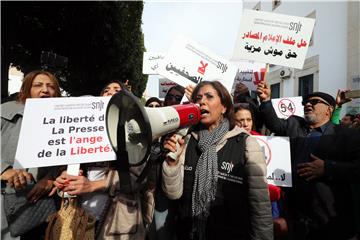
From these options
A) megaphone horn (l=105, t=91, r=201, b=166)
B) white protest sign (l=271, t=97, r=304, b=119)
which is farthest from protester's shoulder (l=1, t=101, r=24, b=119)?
white protest sign (l=271, t=97, r=304, b=119)

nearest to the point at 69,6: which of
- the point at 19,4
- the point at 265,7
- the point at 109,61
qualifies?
the point at 19,4

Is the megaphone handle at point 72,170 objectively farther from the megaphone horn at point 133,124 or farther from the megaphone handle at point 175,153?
the megaphone handle at point 175,153

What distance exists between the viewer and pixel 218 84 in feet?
7.54

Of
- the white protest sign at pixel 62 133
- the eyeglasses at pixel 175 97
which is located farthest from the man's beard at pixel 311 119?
the white protest sign at pixel 62 133

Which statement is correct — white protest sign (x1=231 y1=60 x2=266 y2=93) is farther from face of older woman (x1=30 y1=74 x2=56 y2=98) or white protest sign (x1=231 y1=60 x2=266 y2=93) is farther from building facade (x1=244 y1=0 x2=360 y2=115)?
building facade (x1=244 y1=0 x2=360 y2=115)

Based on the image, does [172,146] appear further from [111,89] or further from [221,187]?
[111,89]

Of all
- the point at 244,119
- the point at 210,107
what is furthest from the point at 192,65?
the point at 210,107

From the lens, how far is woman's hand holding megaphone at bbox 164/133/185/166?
6.48 ft

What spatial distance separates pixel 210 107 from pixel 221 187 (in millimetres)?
514

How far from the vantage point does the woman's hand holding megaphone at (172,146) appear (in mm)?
1976

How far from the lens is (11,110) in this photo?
2.27m

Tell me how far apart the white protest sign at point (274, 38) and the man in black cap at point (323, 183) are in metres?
0.89

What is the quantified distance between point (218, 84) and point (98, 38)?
11337mm

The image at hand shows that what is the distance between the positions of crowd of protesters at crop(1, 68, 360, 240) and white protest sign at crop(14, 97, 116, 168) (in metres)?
0.15
